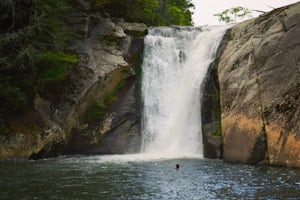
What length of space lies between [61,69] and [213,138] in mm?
7994

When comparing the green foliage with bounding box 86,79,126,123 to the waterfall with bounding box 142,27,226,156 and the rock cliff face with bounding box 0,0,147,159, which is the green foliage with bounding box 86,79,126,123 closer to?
the rock cliff face with bounding box 0,0,147,159

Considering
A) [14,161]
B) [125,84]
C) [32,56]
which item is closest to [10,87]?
[32,56]

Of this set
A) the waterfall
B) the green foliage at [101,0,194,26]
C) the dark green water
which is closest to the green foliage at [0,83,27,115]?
the dark green water

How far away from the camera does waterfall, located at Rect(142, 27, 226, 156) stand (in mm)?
20672

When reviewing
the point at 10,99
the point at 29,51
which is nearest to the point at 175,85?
the point at 29,51

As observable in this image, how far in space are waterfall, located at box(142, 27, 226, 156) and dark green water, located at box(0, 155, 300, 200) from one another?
4992 millimetres

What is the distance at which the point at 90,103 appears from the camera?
67.9ft

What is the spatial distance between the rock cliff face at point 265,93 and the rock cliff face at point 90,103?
6.09 meters

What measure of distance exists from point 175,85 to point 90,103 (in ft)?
17.5

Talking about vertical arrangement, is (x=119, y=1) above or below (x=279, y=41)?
above

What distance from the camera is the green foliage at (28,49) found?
56.0 ft

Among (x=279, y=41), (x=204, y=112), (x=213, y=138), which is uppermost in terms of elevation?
(x=279, y=41)

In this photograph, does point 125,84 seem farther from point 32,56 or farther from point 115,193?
point 115,193

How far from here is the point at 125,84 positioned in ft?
73.7
